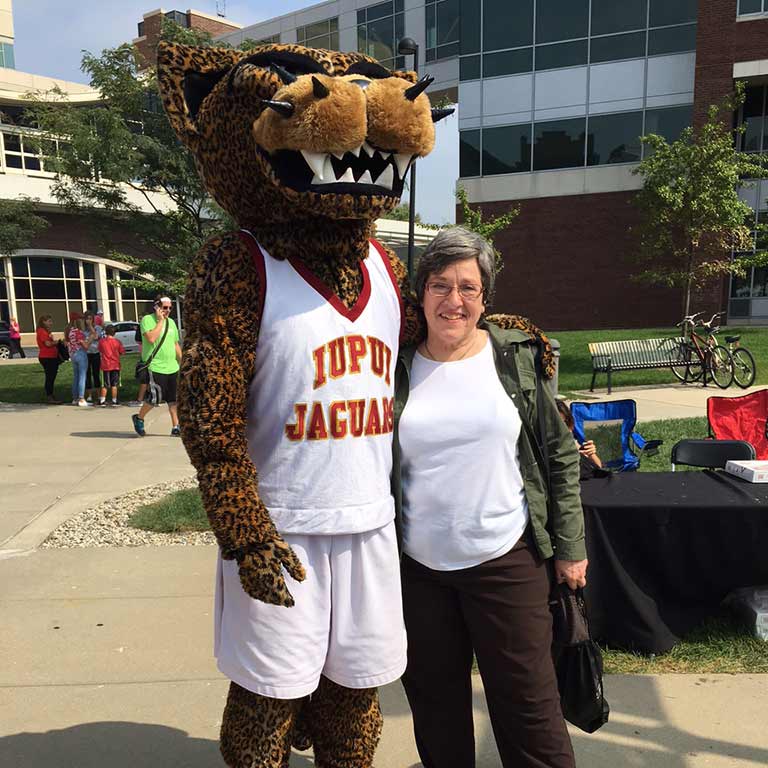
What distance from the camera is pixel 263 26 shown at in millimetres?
37875

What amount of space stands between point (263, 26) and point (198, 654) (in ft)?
133

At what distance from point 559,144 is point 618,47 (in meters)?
3.46

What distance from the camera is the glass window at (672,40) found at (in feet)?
73.3

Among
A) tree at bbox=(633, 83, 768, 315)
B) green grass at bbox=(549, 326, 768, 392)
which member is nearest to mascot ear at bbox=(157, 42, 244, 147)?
green grass at bbox=(549, 326, 768, 392)

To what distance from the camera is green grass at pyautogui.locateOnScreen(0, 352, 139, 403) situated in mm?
12833

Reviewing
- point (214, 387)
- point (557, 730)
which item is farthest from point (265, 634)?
point (557, 730)

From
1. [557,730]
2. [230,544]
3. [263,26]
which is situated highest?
Answer: [263,26]

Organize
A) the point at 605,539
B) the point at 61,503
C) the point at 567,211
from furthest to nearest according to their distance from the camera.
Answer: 1. the point at 567,211
2. the point at 61,503
3. the point at 605,539

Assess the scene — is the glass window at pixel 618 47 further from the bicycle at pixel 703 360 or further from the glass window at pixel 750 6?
the bicycle at pixel 703 360

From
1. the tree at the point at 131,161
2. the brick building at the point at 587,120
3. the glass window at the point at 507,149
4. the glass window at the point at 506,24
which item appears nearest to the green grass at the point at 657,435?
the tree at the point at 131,161

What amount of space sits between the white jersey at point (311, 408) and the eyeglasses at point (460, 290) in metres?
0.26

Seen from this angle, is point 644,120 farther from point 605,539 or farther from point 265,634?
point 265,634

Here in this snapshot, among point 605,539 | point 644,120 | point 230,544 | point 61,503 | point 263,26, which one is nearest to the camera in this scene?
point 230,544

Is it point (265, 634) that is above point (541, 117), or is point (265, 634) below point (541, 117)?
below
